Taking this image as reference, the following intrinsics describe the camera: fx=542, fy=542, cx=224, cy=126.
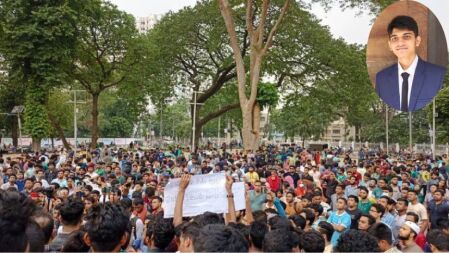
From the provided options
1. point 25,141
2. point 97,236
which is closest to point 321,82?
point 97,236

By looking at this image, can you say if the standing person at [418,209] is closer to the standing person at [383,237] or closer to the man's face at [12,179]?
the standing person at [383,237]

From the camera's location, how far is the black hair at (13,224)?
3.07 metres

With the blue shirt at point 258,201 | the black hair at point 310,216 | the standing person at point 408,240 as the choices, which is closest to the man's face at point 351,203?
the black hair at point 310,216

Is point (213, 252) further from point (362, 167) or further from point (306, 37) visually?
point (306, 37)

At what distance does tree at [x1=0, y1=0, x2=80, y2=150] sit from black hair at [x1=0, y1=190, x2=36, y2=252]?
2398cm

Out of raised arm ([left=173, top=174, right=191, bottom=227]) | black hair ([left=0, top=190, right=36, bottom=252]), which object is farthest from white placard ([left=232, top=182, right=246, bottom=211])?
black hair ([left=0, top=190, right=36, bottom=252])

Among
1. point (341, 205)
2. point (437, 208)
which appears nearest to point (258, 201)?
point (341, 205)

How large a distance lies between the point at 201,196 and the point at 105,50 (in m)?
29.3

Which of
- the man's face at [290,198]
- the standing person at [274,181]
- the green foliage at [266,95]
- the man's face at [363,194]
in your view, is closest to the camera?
the man's face at [363,194]

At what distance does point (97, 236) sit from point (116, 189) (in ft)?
21.2

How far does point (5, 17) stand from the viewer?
26547mm

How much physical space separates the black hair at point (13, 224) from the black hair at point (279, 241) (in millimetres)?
1767

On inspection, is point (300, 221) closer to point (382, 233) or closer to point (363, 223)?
point (363, 223)

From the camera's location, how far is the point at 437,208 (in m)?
8.62
